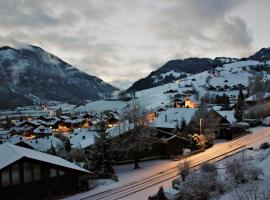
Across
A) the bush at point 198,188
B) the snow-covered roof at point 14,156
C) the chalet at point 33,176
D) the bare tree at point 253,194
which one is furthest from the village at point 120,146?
the bare tree at point 253,194

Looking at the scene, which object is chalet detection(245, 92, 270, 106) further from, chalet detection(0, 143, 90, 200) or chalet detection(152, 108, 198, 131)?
chalet detection(0, 143, 90, 200)

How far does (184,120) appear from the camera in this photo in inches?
2968

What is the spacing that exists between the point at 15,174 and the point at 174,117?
160 feet

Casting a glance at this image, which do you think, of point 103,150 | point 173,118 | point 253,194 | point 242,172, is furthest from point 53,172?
point 173,118

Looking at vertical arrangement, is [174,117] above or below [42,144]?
above

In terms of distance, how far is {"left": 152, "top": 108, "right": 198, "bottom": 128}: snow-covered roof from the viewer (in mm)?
78375

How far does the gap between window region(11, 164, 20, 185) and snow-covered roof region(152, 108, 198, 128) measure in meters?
43.0

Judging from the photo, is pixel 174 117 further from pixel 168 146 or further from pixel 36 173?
pixel 36 173

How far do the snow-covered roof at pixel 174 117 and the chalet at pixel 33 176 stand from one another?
3777cm

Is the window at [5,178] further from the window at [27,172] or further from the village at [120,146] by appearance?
the window at [27,172]

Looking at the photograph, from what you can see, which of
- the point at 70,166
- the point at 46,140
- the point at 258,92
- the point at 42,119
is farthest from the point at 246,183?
the point at 42,119

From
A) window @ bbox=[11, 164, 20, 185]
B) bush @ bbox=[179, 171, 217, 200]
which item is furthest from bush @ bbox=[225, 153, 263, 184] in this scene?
window @ bbox=[11, 164, 20, 185]

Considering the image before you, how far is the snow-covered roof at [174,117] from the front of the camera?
3086 inches

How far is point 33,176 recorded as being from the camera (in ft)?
127
